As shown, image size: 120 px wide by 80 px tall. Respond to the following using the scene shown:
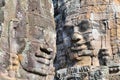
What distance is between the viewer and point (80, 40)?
2264cm

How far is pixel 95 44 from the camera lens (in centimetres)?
2256

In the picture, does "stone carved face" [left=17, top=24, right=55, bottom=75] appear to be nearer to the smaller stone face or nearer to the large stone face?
the large stone face

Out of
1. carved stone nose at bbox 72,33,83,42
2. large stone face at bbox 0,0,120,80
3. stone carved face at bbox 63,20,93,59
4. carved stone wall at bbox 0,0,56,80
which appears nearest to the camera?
carved stone wall at bbox 0,0,56,80

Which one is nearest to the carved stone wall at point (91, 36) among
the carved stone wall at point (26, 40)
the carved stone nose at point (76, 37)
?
the carved stone nose at point (76, 37)

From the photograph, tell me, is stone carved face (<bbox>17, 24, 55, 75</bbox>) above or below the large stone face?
above

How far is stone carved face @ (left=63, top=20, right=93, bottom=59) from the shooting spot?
22531 mm

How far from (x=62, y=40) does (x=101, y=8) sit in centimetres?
235

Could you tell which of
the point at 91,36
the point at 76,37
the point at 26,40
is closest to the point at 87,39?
the point at 91,36

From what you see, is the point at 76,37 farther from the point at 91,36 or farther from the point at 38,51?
the point at 38,51

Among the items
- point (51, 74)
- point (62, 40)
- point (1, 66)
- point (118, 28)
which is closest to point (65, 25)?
point (62, 40)

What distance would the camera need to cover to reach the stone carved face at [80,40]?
22.5m

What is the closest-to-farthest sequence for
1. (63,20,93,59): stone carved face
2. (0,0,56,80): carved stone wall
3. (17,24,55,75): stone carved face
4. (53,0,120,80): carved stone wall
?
1. (0,0,56,80): carved stone wall
2. (17,24,55,75): stone carved face
3. (53,0,120,80): carved stone wall
4. (63,20,93,59): stone carved face

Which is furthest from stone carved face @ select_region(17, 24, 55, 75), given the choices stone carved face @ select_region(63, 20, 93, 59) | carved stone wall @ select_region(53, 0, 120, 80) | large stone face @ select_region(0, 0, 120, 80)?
stone carved face @ select_region(63, 20, 93, 59)

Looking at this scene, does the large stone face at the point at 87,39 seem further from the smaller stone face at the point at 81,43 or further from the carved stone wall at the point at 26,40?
the carved stone wall at the point at 26,40
